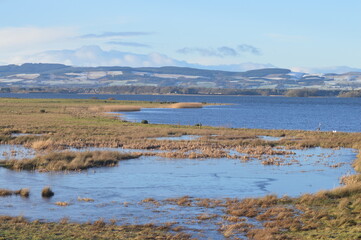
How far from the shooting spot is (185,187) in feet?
101

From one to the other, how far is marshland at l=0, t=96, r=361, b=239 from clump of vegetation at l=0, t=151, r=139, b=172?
A: 0.27 ft

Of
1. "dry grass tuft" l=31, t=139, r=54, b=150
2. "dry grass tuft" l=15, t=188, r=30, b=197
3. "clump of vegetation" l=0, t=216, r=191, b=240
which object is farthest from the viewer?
"dry grass tuft" l=31, t=139, r=54, b=150

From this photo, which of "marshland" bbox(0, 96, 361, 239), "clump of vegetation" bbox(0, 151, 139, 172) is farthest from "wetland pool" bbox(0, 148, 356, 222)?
"clump of vegetation" bbox(0, 151, 139, 172)

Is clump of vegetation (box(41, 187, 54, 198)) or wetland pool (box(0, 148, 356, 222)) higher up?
clump of vegetation (box(41, 187, 54, 198))

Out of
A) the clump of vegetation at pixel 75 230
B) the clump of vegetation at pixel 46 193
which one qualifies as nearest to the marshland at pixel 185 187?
the clump of vegetation at pixel 75 230

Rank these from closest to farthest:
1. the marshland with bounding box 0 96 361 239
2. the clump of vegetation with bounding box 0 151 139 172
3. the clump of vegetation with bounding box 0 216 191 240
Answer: the clump of vegetation with bounding box 0 216 191 240, the marshland with bounding box 0 96 361 239, the clump of vegetation with bounding box 0 151 139 172

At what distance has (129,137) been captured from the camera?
Result: 5600 centimetres

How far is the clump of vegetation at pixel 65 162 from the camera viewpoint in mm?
36094

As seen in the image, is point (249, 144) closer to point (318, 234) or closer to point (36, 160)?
point (36, 160)

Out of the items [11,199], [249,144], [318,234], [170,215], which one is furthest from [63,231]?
[249,144]

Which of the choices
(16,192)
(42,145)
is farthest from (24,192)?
(42,145)

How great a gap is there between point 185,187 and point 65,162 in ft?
33.2

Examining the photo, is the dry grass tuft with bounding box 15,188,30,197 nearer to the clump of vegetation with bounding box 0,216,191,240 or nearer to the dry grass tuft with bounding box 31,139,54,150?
the clump of vegetation with bounding box 0,216,191,240

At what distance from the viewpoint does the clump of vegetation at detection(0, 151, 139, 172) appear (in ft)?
118
